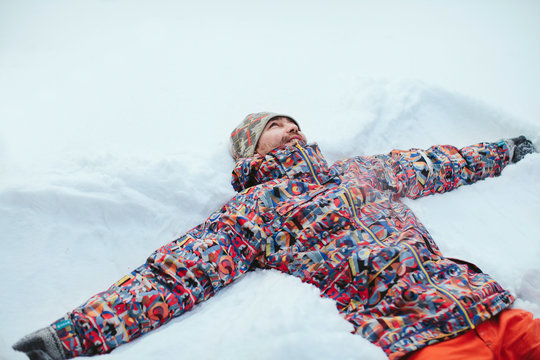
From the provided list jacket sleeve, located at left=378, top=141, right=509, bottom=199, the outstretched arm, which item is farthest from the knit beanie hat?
jacket sleeve, located at left=378, top=141, right=509, bottom=199

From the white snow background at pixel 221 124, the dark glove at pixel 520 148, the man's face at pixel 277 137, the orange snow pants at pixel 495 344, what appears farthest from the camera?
the dark glove at pixel 520 148

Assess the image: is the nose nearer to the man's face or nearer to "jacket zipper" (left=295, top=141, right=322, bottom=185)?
the man's face

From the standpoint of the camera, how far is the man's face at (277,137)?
4.10 ft

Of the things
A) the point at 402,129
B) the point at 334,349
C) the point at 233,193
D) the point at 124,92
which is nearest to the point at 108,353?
the point at 334,349

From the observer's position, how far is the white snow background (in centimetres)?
84

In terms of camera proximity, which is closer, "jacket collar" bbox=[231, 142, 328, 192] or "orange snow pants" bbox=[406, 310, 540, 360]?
"orange snow pants" bbox=[406, 310, 540, 360]

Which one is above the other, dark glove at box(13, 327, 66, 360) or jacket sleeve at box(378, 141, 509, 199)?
dark glove at box(13, 327, 66, 360)

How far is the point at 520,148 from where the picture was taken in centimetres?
141

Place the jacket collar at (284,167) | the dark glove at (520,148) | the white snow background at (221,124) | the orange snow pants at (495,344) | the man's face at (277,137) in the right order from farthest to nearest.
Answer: the dark glove at (520,148) < the man's face at (277,137) < the jacket collar at (284,167) < the white snow background at (221,124) < the orange snow pants at (495,344)

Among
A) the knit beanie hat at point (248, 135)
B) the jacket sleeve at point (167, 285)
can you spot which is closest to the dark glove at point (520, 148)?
the knit beanie hat at point (248, 135)

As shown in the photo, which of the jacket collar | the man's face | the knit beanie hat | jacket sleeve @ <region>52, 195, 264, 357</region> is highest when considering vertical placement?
the knit beanie hat

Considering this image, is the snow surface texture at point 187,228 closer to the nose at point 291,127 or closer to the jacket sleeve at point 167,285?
the jacket sleeve at point 167,285

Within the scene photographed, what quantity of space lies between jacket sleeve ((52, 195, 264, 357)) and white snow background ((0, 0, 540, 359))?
0.04 meters

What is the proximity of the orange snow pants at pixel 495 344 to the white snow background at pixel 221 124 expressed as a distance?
0.13 m
